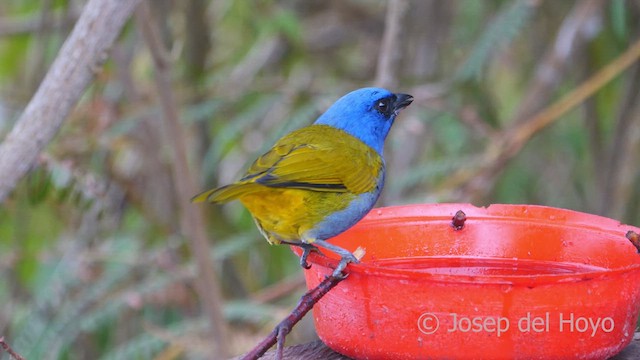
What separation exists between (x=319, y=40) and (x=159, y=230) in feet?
5.77

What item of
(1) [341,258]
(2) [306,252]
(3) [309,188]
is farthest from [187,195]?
(1) [341,258]

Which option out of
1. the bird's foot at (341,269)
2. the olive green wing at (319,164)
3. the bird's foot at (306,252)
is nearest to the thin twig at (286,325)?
the bird's foot at (341,269)

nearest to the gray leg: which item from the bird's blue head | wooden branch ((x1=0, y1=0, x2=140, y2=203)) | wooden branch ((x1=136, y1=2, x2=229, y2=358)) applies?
wooden branch ((x1=0, y1=0, x2=140, y2=203))

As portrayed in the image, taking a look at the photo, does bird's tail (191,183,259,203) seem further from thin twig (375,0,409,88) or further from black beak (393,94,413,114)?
thin twig (375,0,409,88)

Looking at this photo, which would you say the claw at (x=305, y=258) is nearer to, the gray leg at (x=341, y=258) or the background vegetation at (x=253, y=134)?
the gray leg at (x=341, y=258)

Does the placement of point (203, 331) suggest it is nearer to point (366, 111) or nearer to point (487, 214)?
point (366, 111)

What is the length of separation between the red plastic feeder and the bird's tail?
0.43m

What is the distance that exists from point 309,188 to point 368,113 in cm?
62

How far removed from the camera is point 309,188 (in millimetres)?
2609

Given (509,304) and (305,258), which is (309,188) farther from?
(509,304)

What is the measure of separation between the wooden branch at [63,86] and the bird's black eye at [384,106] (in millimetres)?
1037

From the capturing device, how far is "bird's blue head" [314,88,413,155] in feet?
10.3

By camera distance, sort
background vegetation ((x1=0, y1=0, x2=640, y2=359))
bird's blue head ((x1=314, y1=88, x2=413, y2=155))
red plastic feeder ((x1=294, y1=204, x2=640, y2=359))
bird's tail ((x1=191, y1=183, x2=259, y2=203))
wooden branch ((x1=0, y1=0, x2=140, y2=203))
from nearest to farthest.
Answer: red plastic feeder ((x1=294, y1=204, x2=640, y2=359)) < wooden branch ((x1=0, y1=0, x2=140, y2=203)) < bird's tail ((x1=191, y1=183, x2=259, y2=203)) < bird's blue head ((x1=314, y1=88, x2=413, y2=155)) < background vegetation ((x1=0, y1=0, x2=640, y2=359))

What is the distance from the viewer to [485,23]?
5211 mm
